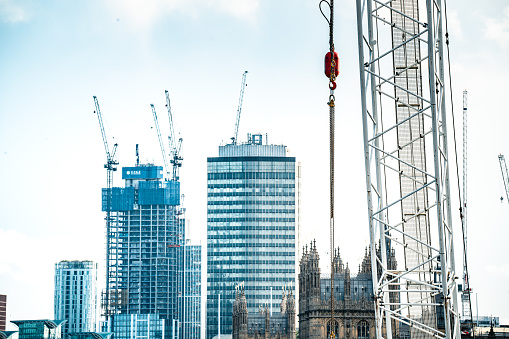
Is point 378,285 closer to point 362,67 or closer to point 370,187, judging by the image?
point 370,187

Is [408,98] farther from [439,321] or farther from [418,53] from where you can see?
[439,321]

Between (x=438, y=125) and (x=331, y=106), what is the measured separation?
8666 millimetres

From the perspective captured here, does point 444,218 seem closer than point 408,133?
Yes

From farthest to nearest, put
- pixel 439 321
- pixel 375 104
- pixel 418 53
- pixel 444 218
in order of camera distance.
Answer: pixel 439 321, pixel 418 53, pixel 375 104, pixel 444 218

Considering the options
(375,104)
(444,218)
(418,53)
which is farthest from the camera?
(418,53)

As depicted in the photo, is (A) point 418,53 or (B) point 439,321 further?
(B) point 439,321

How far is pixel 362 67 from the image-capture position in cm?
8475

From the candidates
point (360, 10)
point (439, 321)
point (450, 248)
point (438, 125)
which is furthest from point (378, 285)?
point (439, 321)

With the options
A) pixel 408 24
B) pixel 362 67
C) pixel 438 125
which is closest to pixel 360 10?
pixel 362 67

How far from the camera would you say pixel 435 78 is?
8075 cm

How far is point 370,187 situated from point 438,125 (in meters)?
7.37

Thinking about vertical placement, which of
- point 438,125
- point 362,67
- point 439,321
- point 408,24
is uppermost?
Result: point 408,24

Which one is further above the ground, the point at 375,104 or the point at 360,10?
the point at 360,10

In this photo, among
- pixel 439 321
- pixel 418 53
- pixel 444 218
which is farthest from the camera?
pixel 439 321
